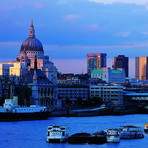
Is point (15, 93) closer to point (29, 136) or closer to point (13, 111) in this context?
point (13, 111)

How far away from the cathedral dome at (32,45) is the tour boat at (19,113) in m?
74.4

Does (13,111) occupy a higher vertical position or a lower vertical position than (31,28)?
lower

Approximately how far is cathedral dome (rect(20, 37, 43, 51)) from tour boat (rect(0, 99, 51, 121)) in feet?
244

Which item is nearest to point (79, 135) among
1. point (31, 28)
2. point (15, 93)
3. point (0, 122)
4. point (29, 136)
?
point (29, 136)

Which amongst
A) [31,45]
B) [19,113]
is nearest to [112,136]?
[19,113]

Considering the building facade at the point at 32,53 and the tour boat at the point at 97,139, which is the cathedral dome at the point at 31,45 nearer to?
the building facade at the point at 32,53

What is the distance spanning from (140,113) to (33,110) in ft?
133

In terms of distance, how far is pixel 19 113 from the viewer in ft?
370

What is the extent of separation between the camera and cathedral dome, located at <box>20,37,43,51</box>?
190125 mm

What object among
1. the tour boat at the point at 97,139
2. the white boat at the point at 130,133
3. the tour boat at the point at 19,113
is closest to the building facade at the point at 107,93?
the tour boat at the point at 19,113

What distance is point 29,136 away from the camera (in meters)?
81.6

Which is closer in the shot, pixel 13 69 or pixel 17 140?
pixel 17 140

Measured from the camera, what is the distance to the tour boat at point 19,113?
111m

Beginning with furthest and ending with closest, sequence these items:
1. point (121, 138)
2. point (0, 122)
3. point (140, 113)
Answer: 1. point (140, 113)
2. point (0, 122)
3. point (121, 138)
